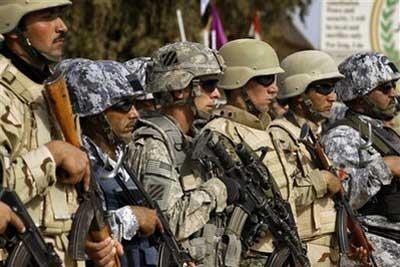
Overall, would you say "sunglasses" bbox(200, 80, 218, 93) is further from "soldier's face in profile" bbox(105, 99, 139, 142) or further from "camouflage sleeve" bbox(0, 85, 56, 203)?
"camouflage sleeve" bbox(0, 85, 56, 203)

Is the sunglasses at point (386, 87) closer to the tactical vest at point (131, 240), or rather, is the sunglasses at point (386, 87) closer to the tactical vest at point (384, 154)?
the tactical vest at point (384, 154)

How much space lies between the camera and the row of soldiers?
5664 millimetres

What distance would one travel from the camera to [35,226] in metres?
5.36

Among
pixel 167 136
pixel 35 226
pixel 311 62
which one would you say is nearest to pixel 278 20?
pixel 311 62

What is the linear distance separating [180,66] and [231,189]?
0.85 metres

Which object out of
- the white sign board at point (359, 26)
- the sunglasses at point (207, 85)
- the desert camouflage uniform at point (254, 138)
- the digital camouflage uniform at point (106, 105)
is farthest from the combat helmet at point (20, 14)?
the white sign board at point (359, 26)

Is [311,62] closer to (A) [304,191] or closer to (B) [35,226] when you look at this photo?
(A) [304,191]

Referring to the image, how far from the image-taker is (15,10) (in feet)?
18.9

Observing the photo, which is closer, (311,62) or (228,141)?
(228,141)

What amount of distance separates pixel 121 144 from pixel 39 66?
94cm

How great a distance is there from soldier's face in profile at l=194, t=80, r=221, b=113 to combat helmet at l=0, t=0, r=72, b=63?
1.83m

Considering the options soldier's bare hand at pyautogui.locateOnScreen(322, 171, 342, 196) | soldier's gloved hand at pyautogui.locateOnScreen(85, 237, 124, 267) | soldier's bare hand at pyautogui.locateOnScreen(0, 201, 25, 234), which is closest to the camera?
soldier's bare hand at pyautogui.locateOnScreen(0, 201, 25, 234)

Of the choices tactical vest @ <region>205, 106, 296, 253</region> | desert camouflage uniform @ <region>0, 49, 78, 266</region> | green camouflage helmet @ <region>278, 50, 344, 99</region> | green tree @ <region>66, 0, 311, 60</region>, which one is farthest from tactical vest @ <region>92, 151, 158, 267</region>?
green tree @ <region>66, 0, 311, 60</region>

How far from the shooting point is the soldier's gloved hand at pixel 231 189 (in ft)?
23.6
